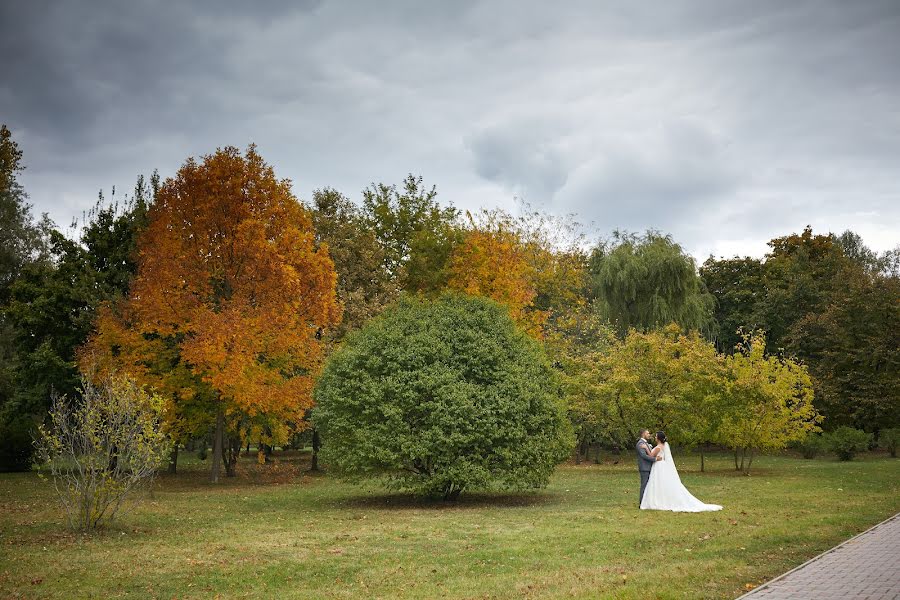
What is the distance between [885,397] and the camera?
35.1 m

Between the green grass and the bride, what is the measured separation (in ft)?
1.54

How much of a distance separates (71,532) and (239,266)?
12.5 meters

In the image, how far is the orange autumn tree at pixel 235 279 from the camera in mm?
22750

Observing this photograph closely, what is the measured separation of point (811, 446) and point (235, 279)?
89.3 ft

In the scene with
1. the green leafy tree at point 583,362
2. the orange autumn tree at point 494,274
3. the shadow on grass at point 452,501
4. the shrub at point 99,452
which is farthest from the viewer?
the orange autumn tree at point 494,274

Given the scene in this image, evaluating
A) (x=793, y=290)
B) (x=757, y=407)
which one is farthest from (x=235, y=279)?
(x=793, y=290)

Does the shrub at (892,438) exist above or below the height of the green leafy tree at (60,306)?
below

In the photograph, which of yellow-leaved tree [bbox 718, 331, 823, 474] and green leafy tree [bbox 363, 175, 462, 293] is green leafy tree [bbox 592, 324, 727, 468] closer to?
yellow-leaved tree [bbox 718, 331, 823, 474]

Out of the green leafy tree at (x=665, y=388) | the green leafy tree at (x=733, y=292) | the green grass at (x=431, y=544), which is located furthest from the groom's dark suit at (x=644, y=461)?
the green leafy tree at (x=733, y=292)

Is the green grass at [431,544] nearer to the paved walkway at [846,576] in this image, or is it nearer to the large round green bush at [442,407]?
the paved walkway at [846,576]

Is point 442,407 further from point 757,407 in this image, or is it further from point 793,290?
point 793,290

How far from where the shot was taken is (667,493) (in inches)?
632

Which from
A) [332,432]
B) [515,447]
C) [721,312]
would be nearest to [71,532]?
[332,432]

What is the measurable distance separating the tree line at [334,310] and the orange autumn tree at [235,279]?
0.07m
